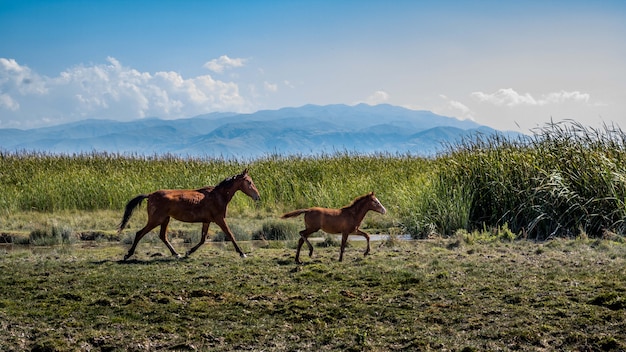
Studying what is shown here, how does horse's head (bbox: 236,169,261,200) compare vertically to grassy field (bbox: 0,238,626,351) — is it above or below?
above

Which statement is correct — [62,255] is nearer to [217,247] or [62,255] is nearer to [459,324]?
[217,247]

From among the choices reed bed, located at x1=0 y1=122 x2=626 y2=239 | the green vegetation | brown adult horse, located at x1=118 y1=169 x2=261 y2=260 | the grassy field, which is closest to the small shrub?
the green vegetation

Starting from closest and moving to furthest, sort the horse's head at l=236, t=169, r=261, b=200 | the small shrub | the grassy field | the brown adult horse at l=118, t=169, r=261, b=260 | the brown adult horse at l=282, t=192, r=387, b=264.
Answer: the grassy field, the brown adult horse at l=282, t=192, r=387, b=264, the brown adult horse at l=118, t=169, r=261, b=260, the horse's head at l=236, t=169, r=261, b=200, the small shrub

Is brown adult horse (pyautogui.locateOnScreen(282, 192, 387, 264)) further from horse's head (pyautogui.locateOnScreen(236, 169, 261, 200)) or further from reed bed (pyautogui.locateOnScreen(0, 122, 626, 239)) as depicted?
reed bed (pyautogui.locateOnScreen(0, 122, 626, 239))

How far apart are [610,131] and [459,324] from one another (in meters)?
11.7

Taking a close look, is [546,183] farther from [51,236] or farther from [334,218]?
[51,236]

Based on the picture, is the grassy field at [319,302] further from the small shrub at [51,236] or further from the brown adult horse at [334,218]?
the small shrub at [51,236]

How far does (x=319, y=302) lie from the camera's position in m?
8.66

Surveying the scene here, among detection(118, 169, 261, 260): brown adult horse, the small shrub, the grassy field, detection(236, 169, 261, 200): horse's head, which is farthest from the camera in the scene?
the small shrub

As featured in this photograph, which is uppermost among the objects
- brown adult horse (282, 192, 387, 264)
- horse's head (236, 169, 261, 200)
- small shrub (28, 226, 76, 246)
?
horse's head (236, 169, 261, 200)

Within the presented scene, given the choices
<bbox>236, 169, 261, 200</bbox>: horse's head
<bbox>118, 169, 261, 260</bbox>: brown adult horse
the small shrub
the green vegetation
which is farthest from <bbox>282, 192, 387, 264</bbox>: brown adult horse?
the small shrub

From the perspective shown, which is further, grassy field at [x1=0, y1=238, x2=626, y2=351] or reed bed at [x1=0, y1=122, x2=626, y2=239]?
reed bed at [x1=0, y1=122, x2=626, y2=239]

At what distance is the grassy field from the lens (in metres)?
7.22

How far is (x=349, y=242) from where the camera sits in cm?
1486
